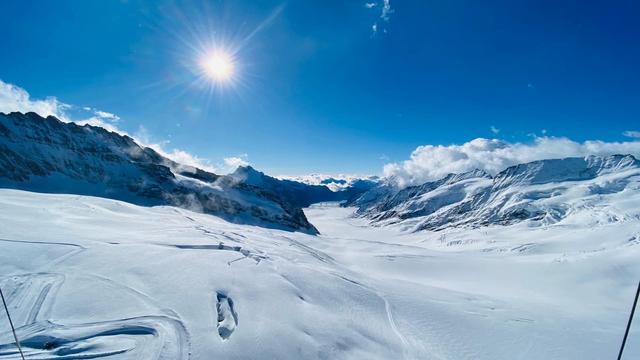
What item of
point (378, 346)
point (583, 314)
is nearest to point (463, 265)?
point (583, 314)

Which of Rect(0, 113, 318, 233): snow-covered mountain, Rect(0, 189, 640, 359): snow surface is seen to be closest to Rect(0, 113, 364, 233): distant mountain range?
Rect(0, 113, 318, 233): snow-covered mountain

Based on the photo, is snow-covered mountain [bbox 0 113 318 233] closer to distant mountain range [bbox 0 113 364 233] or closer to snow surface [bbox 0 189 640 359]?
distant mountain range [bbox 0 113 364 233]

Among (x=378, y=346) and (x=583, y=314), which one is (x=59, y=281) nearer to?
(x=378, y=346)

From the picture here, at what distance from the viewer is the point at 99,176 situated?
378ft

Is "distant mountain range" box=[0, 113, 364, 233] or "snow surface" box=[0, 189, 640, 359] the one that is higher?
"distant mountain range" box=[0, 113, 364, 233]

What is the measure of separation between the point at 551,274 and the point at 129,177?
131m

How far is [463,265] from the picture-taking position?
260ft

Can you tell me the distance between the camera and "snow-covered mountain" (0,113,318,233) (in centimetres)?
10294

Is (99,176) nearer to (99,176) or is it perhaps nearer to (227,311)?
(99,176)

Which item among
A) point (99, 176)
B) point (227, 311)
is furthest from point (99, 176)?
point (227, 311)

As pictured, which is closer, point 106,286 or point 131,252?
point 106,286

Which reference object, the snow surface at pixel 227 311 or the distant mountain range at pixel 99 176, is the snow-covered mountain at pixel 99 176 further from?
the snow surface at pixel 227 311

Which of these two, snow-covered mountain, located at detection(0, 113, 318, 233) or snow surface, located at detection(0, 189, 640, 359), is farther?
snow-covered mountain, located at detection(0, 113, 318, 233)

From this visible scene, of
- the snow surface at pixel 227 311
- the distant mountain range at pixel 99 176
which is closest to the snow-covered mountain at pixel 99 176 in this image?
the distant mountain range at pixel 99 176
